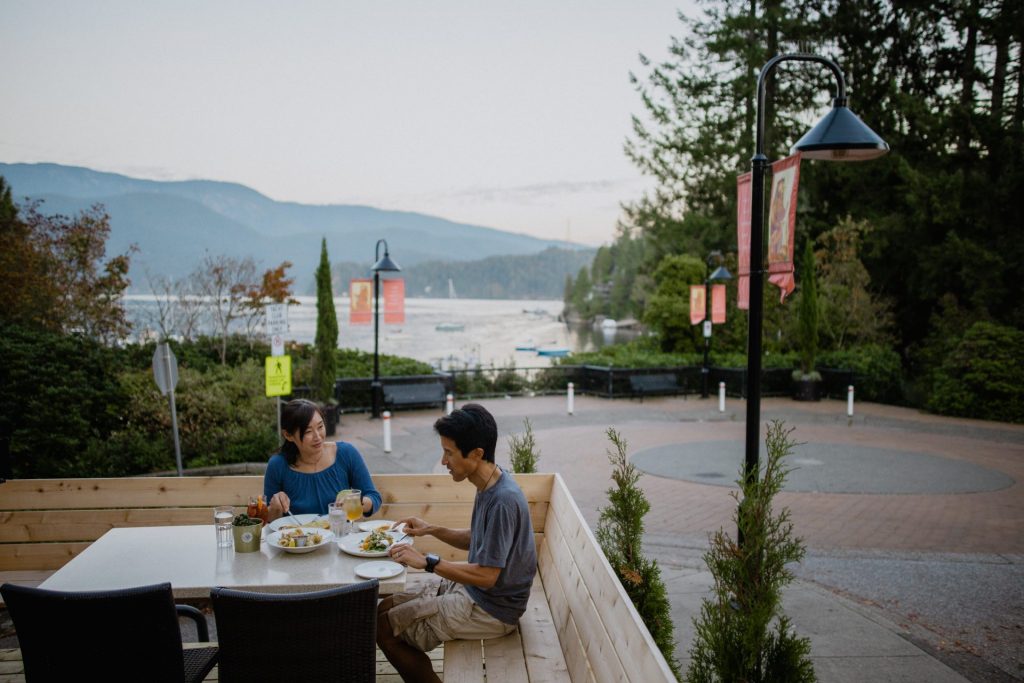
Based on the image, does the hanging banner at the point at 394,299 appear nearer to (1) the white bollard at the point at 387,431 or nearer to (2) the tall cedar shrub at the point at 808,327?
(1) the white bollard at the point at 387,431

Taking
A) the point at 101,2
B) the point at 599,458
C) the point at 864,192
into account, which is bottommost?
the point at 599,458

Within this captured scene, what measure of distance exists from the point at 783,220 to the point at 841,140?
92cm

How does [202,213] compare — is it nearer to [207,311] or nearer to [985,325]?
[207,311]

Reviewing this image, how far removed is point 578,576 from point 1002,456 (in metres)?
12.0

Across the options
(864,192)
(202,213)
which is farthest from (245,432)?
(202,213)

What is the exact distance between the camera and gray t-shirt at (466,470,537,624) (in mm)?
3344

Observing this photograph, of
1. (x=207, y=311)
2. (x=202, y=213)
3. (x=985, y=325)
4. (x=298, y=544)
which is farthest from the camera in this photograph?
(x=202, y=213)

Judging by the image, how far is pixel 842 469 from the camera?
36.2ft

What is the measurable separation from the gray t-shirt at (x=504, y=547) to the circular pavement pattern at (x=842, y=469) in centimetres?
703

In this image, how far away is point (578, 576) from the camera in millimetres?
3451

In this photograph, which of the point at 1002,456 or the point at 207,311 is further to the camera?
the point at 207,311

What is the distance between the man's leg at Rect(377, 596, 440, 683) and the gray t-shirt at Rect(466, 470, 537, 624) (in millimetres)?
450

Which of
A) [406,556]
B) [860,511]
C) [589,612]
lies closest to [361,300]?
[860,511]

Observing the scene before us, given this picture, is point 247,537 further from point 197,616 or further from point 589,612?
point 589,612
